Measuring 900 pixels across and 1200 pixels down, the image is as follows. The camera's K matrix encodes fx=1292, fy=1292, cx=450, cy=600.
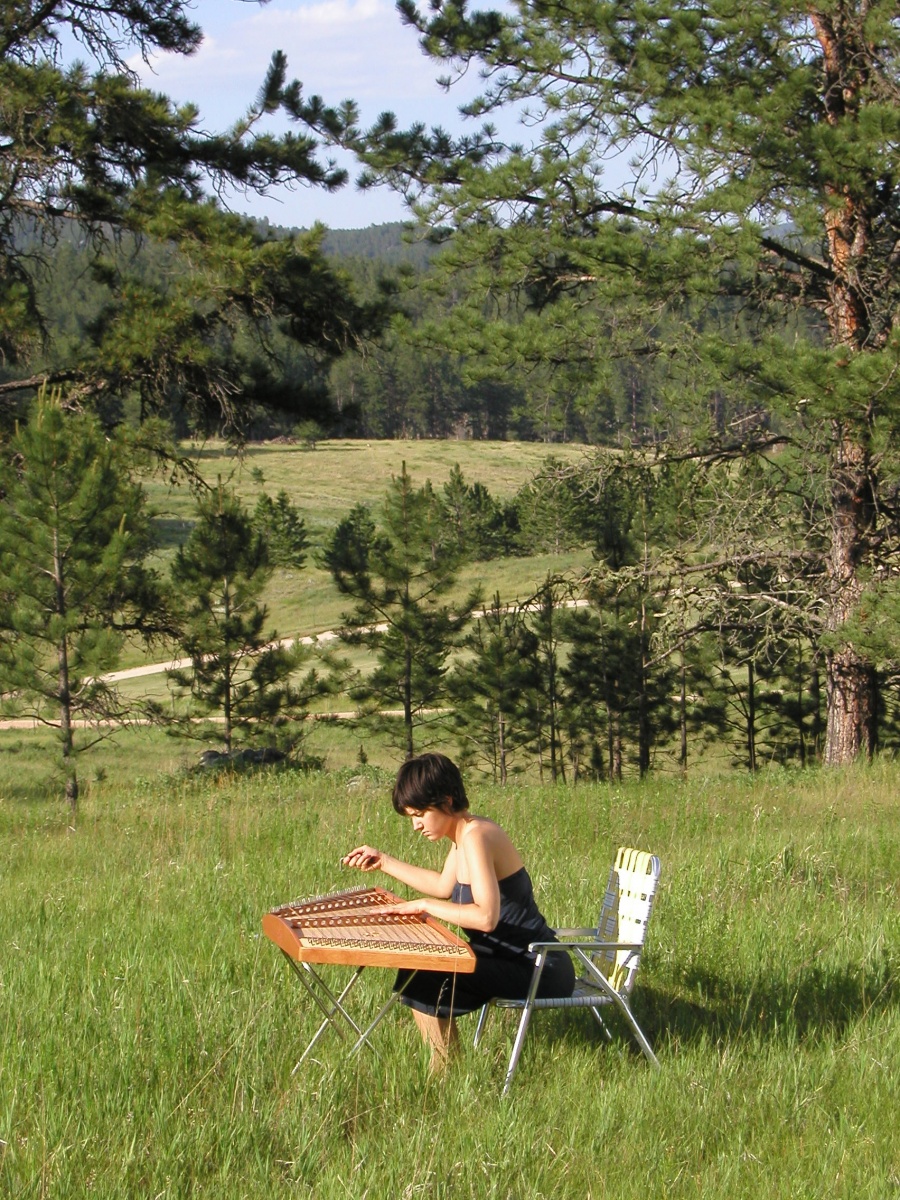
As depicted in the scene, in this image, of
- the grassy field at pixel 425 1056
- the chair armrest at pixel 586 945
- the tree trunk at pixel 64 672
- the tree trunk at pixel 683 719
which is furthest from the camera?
the tree trunk at pixel 683 719

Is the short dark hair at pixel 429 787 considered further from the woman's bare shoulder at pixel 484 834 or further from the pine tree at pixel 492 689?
the pine tree at pixel 492 689

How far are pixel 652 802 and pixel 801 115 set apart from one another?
6365 millimetres

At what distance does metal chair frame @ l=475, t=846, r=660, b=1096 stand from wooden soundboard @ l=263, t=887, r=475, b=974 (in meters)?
0.26

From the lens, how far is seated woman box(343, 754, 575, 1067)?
376 centimetres

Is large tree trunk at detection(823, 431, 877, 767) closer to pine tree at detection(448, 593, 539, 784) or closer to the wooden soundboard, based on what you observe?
the wooden soundboard

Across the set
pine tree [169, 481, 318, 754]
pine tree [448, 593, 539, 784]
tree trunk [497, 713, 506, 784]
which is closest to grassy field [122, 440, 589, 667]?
pine tree [448, 593, 539, 784]

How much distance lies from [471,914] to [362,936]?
1.07ft

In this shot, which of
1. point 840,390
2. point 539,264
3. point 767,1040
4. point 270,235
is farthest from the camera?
point 270,235

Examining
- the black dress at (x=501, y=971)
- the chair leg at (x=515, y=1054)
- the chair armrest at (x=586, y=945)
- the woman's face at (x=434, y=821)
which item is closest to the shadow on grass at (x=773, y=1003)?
the chair armrest at (x=586, y=945)

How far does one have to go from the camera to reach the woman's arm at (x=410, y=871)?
4051mm

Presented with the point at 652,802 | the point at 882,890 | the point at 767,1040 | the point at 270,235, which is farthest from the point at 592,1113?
the point at 270,235

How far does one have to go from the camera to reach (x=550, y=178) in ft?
38.7

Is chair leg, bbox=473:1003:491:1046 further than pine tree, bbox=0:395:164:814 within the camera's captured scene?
No

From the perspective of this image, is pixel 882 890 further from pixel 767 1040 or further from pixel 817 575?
pixel 817 575
